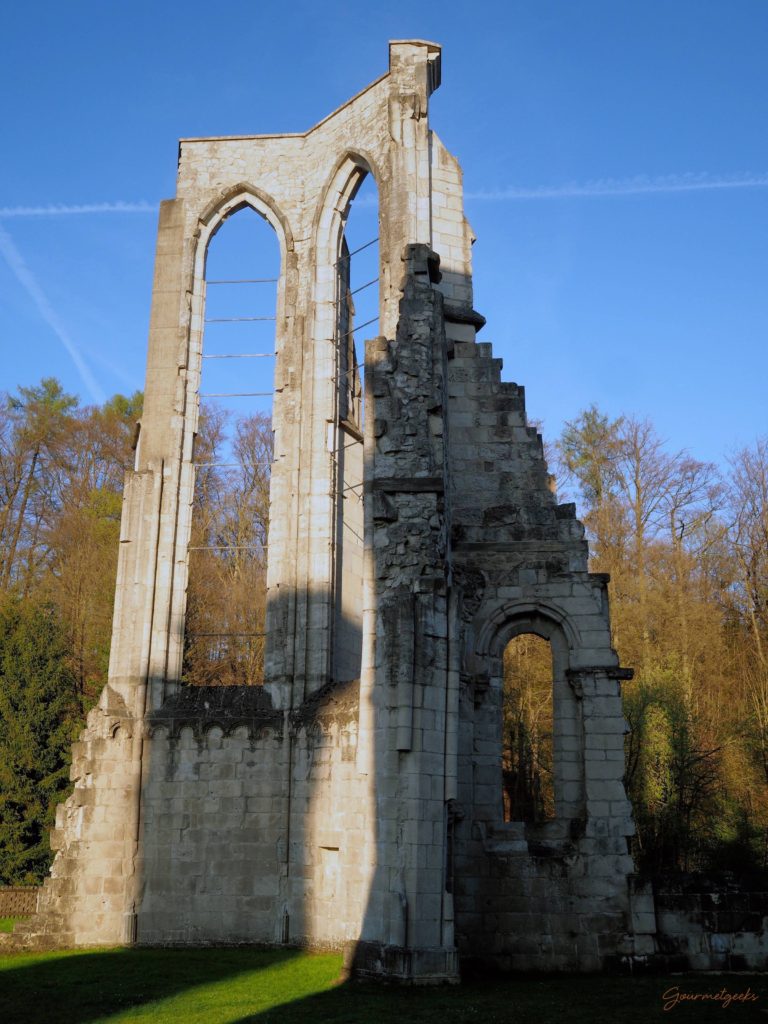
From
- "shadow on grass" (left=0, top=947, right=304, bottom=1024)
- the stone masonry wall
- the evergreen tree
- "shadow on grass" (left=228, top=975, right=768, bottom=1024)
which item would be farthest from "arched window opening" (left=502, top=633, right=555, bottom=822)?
"shadow on grass" (left=228, top=975, right=768, bottom=1024)

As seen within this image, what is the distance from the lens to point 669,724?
19688 mm

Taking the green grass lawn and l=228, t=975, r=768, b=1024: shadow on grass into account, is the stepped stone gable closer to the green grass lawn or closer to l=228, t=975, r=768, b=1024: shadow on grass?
l=228, t=975, r=768, b=1024: shadow on grass

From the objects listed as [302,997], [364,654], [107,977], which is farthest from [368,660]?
[107,977]

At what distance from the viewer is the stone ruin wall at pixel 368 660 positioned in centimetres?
1010

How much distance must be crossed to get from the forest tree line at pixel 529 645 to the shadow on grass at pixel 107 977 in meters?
4.70

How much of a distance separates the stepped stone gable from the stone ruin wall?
3 centimetres

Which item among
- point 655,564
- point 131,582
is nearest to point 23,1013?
point 131,582

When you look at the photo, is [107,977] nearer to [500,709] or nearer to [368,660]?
[368,660]

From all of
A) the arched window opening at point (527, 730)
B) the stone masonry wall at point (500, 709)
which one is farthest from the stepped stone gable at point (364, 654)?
the arched window opening at point (527, 730)

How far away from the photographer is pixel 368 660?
33.8 feet

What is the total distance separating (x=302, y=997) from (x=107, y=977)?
104 inches

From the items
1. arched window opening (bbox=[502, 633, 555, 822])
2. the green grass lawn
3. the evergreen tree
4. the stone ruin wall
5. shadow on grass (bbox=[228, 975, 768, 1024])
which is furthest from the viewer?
arched window opening (bbox=[502, 633, 555, 822])

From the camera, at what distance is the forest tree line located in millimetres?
19469

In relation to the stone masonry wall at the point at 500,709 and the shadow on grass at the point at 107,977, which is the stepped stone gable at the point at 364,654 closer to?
the stone masonry wall at the point at 500,709
